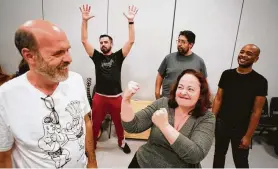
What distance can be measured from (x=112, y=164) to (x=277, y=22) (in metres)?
3.56

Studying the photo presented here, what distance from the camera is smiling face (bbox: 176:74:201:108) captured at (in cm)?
145

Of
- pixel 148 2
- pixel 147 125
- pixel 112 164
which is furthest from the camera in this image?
pixel 148 2

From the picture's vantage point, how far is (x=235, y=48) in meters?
3.71

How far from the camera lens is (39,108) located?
1.12 metres

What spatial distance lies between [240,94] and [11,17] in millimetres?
3942

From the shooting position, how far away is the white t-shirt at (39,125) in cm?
107

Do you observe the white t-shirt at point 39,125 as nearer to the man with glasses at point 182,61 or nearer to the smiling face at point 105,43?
the smiling face at point 105,43

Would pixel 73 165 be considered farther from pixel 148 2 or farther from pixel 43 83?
pixel 148 2

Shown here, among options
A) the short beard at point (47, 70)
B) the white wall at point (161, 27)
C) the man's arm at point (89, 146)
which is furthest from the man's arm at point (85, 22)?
the short beard at point (47, 70)

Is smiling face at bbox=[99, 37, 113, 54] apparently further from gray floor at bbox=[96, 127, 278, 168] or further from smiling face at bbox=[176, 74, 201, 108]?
smiling face at bbox=[176, 74, 201, 108]

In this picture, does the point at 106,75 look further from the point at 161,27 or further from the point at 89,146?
the point at 89,146

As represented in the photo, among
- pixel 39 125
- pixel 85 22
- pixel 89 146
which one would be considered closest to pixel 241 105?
pixel 89 146

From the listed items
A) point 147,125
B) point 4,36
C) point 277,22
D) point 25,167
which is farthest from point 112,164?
point 277,22

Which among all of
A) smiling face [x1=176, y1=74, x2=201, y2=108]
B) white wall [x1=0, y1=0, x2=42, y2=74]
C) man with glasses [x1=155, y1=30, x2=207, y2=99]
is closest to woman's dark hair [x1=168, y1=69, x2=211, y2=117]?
smiling face [x1=176, y1=74, x2=201, y2=108]
